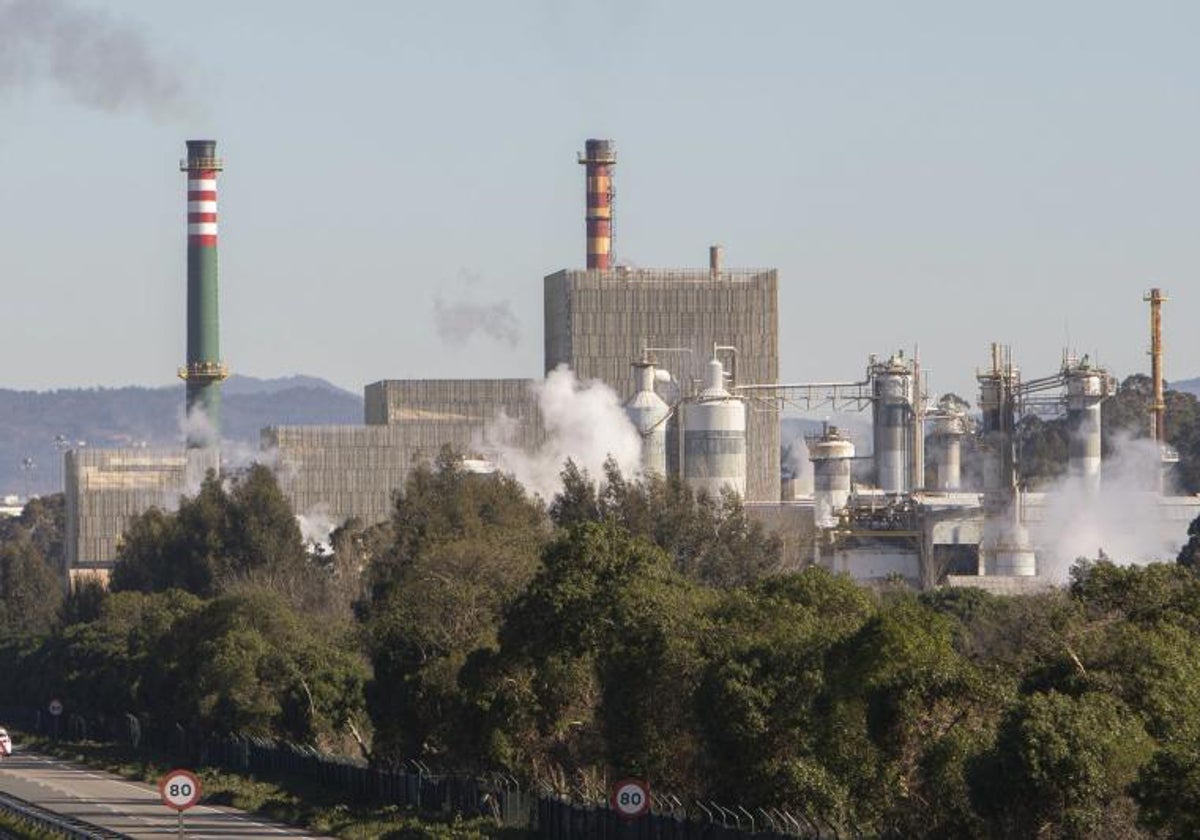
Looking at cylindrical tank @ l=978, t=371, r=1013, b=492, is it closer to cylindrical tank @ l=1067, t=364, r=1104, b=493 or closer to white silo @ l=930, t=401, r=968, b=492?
cylindrical tank @ l=1067, t=364, r=1104, b=493

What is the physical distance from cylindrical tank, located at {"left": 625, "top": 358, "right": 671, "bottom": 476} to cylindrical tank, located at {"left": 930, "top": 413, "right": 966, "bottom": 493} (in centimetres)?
1516

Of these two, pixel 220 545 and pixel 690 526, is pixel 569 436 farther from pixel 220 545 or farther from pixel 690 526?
pixel 690 526

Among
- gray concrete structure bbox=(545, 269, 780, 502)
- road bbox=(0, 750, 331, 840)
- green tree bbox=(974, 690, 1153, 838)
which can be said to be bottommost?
road bbox=(0, 750, 331, 840)

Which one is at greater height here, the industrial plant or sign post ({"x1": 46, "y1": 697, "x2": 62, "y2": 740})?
the industrial plant

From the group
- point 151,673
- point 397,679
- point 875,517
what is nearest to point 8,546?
point 875,517

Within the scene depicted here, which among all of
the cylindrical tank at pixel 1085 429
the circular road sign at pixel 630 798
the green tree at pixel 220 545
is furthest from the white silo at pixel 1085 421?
the circular road sign at pixel 630 798

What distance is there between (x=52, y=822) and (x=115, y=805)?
41.1 ft

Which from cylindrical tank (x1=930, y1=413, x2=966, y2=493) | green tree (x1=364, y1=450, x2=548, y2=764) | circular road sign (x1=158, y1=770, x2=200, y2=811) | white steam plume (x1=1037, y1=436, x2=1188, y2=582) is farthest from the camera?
cylindrical tank (x1=930, y1=413, x2=966, y2=493)

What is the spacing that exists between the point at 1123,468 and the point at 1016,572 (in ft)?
84.5

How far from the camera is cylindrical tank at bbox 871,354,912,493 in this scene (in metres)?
157

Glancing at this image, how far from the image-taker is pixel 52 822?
6144cm

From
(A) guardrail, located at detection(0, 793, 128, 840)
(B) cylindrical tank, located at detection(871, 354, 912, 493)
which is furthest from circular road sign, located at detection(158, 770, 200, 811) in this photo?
(B) cylindrical tank, located at detection(871, 354, 912, 493)

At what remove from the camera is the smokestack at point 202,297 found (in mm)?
181125

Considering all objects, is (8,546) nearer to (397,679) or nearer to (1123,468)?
(1123,468)
